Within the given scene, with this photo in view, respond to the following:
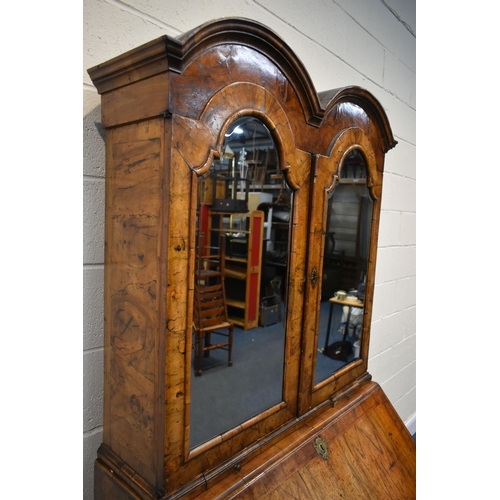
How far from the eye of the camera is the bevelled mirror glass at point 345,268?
106 cm

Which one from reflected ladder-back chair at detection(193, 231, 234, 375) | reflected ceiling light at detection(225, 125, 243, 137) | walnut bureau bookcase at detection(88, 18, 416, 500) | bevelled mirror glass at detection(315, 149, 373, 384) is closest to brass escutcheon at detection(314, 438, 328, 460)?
walnut bureau bookcase at detection(88, 18, 416, 500)

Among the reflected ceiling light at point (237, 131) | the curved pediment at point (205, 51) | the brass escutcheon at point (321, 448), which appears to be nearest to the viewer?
the curved pediment at point (205, 51)

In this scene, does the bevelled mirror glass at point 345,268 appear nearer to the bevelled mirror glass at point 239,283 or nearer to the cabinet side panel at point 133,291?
the bevelled mirror glass at point 239,283

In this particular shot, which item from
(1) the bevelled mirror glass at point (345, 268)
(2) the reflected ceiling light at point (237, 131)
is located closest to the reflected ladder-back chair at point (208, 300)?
(2) the reflected ceiling light at point (237, 131)

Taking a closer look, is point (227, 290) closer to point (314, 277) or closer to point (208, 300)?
point (208, 300)

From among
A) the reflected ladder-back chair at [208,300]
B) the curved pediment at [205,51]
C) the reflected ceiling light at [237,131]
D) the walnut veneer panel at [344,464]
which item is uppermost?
the curved pediment at [205,51]

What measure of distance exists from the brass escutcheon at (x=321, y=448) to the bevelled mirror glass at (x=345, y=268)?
17 centimetres

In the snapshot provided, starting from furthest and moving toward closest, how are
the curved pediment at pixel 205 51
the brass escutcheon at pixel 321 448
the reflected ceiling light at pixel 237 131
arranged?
1. the brass escutcheon at pixel 321 448
2. the reflected ceiling light at pixel 237 131
3. the curved pediment at pixel 205 51

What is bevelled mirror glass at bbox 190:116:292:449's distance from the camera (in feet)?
2.47

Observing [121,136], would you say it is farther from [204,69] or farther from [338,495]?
[338,495]

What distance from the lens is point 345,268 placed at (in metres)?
1.17

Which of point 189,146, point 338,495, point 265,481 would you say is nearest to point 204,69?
point 189,146
